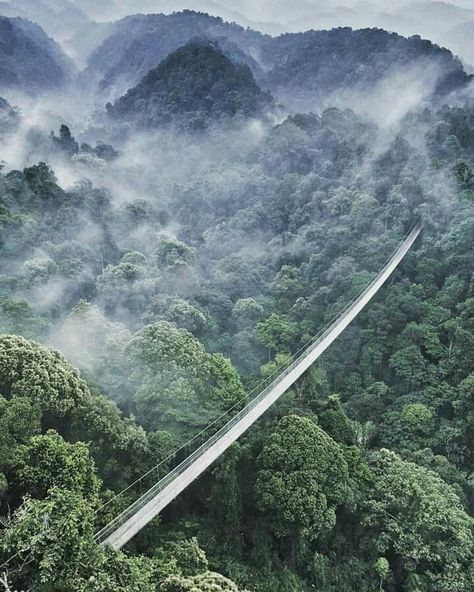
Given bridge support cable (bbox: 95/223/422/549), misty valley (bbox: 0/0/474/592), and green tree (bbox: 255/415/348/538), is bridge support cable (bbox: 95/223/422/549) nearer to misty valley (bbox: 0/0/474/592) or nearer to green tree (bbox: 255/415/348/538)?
misty valley (bbox: 0/0/474/592)

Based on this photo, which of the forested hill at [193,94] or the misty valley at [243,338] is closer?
the misty valley at [243,338]

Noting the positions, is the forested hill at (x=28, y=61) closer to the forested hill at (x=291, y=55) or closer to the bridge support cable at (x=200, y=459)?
the forested hill at (x=291, y=55)

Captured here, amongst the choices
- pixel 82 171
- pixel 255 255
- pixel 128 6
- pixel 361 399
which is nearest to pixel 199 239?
pixel 255 255

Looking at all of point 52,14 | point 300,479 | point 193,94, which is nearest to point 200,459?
point 300,479

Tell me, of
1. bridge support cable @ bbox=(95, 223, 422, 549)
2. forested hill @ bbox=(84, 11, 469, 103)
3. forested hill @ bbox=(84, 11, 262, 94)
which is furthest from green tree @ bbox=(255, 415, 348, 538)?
forested hill @ bbox=(84, 11, 262, 94)

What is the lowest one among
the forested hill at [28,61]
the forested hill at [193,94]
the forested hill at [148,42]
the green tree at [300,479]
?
the green tree at [300,479]

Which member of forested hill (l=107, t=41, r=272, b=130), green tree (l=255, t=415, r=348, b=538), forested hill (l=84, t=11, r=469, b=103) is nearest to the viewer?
green tree (l=255, t=415, r=348, b=538)

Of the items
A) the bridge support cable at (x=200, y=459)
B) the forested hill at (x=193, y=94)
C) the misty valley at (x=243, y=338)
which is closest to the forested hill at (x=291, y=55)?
the misty valley at (x=243, y=338)
